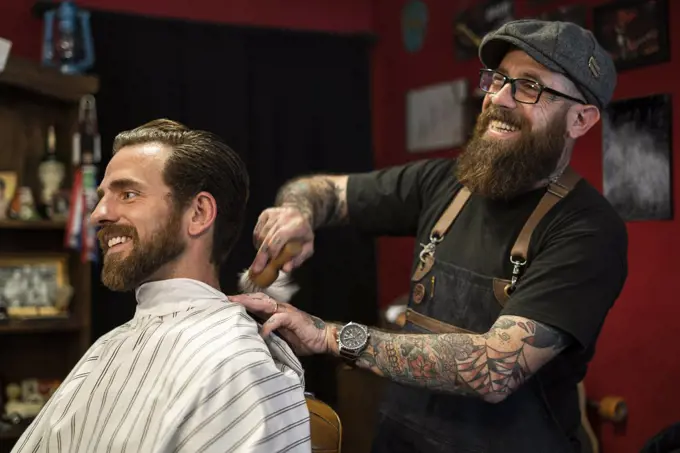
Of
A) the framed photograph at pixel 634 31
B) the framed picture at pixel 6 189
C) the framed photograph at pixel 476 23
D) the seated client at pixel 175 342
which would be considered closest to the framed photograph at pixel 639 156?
the framed photograph at pixel 634 31

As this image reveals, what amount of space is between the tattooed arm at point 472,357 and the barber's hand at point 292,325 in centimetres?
10

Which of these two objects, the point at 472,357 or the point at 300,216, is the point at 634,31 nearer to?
the point at 300,216

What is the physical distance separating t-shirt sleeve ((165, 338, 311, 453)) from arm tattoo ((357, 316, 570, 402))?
28cm

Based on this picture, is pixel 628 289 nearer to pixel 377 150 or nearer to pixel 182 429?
pixel 377 150

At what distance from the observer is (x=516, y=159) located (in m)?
1.71

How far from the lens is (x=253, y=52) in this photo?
3.79 meters

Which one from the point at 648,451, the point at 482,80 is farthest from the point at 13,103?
the point at 648,451

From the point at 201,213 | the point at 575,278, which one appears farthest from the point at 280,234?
the point at 575,278

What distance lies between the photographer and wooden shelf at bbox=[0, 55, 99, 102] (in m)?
3.02

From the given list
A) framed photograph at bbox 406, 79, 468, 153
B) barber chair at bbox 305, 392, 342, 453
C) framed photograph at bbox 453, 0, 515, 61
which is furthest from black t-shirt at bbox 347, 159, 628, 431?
framed photograph at bbox 406, 79, 468, 153

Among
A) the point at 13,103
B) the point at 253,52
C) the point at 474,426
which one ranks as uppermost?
the point at 253,52

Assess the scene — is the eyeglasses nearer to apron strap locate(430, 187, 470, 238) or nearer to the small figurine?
apron strap locate(430, 187, 470, 238)

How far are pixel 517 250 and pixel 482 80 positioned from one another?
16.7 inches

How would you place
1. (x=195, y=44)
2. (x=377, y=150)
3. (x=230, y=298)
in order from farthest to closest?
1. (x=377, y=150)
2. (x=195, y=44)
3. (x=230, y=298)
